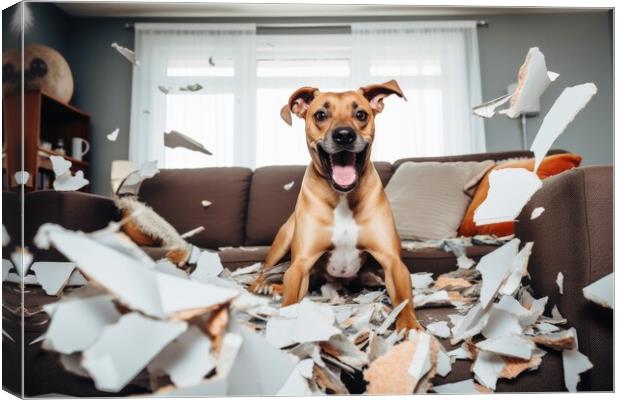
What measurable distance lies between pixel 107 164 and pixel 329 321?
359 cm

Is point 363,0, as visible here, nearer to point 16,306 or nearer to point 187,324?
point 187,324

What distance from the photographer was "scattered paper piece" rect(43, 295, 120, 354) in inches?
22.7

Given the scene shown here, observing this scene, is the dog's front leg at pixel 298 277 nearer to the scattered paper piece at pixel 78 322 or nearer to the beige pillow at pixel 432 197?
the scattered paper piece at pixel 78 322

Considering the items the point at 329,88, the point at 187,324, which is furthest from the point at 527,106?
the point at 329,88

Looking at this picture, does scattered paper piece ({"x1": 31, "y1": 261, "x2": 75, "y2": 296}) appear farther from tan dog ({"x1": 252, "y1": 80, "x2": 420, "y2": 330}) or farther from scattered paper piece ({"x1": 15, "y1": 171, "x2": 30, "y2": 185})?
tan dog ({"x1": 252, "y1": 80, "x2": 420, "y2": 330})

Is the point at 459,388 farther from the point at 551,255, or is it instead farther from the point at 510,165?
the point at 510,165

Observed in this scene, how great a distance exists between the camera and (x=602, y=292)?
77 cm

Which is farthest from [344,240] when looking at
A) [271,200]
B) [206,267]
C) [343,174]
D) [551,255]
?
[271,200]

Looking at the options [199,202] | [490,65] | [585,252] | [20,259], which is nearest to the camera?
[20,259]

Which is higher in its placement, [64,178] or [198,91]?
[198,91]

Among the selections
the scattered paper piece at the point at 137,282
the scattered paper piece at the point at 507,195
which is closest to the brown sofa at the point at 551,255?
the scattered paper piece at the point at 507,195

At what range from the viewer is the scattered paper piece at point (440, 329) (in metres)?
0.84

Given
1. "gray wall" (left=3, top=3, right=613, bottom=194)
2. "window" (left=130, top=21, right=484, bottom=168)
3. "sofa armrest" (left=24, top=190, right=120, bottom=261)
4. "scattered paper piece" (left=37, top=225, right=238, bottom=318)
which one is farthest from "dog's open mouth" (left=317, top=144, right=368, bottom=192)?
"gray wall" (left=3, top=3, right=613, bottom=194)

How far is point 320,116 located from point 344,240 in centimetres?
27
